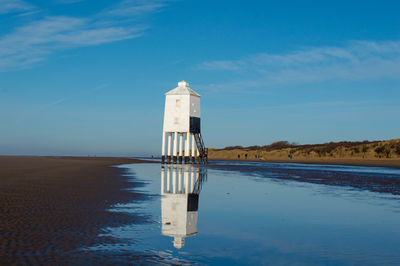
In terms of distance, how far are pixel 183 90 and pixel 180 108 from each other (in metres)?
2.13

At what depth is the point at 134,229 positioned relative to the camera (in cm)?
773

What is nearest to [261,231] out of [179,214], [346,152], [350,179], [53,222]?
[179,214]

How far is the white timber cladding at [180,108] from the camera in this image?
148 ft

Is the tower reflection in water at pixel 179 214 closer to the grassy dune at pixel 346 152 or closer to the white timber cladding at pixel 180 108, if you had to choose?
the white timber cladding at pixel 180 108

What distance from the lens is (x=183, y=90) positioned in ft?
150

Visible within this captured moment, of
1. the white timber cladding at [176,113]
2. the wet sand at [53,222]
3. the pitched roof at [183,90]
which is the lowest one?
the wet sand at [53,222]

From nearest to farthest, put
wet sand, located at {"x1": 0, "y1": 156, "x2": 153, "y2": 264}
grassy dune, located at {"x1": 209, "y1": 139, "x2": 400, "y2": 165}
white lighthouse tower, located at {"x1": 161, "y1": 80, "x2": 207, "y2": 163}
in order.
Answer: wet sand, located at {"x1": 0, "y1": 156, "x2": 153, "y2": 264} → white lighthouse tower, located at {"x1": 161, "y1": 80, "x2": 207, "y2": 163} → grassy dune, located at {"x1": 209, "y1": 139, "x2": 400, "y2": 165}

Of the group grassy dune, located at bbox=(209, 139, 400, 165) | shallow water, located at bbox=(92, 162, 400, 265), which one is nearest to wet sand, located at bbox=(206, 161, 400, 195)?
shallow water, located at bbox=(92, 162, 400, 265)

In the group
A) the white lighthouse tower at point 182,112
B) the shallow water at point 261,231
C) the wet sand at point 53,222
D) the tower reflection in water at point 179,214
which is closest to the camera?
the wet sand at point 53,222

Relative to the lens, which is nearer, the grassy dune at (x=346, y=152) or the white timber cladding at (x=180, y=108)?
the white timber cladding at (x=180, y=108)

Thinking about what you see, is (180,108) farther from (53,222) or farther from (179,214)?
(53,222)

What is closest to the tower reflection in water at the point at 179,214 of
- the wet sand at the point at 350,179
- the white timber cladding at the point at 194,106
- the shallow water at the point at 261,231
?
the shallow water at the point at 261,231

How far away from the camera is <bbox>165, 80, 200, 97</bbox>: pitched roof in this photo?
45312mm

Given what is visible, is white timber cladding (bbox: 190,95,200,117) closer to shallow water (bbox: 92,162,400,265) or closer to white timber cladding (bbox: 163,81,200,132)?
white timber cladding (bbox: 163,81,200,132)
